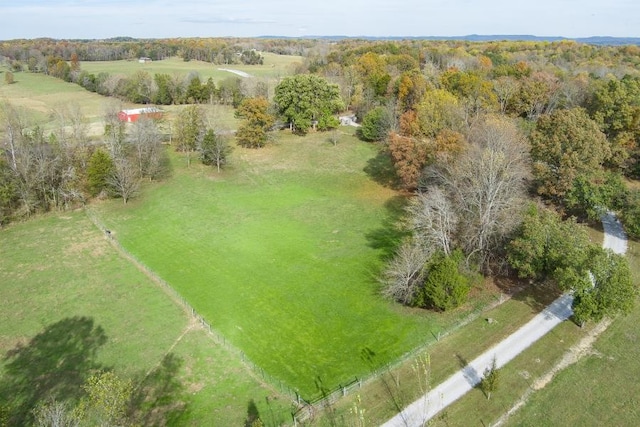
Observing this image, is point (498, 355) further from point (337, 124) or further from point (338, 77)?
point (338, 77)

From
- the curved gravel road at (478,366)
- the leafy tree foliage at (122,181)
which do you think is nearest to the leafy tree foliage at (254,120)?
the leafy tree foliage at (122,181)

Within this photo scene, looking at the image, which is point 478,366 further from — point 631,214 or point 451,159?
point 631,214

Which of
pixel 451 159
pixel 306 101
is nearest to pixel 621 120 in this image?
pixel 451 159

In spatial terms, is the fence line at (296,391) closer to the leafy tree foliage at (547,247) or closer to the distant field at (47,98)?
the leafy tree foliage at (547,247)

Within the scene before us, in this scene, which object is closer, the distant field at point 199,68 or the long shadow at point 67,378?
the long shadow at point 67,378

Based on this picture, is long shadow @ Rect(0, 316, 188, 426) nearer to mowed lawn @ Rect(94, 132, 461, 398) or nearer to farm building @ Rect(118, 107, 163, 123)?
mowed lawn @ Rect(94, 132, 461, 398)

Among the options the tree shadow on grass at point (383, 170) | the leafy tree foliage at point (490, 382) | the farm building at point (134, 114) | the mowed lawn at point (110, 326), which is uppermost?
the farm building at point (134, 114)

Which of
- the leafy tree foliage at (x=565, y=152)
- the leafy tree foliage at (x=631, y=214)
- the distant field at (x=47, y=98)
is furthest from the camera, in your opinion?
the distant field at (x=47, y=98)
